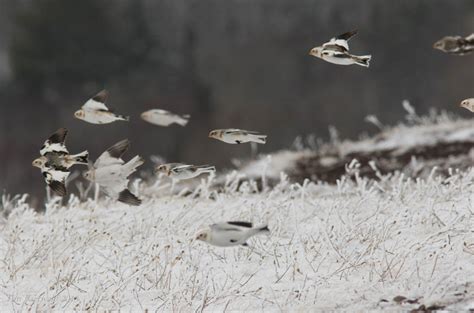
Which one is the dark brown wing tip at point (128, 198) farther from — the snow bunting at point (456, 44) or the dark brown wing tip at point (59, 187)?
the snow bunting at point (456, 44)

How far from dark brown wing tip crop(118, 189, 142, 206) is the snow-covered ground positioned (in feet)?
1.70

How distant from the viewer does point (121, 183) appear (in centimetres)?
582

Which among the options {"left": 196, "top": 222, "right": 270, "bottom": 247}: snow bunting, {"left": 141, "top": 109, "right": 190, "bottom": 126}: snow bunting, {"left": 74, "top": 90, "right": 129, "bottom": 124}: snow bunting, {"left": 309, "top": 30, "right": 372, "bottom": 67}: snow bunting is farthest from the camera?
{"left": 141, "top": 109, "right": 190, "bottom": 126}: snow bunting

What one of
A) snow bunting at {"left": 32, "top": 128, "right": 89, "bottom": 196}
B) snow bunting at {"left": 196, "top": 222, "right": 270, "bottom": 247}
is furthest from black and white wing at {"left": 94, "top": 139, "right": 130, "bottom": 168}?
snow bunting at {"left": 196, "top": 222, "right": 270, "bottom": 247}

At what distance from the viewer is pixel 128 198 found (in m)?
5.73

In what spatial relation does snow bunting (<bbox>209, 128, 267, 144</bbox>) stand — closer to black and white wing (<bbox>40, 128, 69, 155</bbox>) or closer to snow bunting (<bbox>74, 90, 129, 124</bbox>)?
snow bunting (<bbox>74, 90, 129, 124</bbox>)

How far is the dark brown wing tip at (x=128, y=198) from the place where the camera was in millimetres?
5680

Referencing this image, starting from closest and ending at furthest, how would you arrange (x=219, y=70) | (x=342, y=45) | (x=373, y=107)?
1. (x=342, y=45)
2. (x=373, y=107)
3. (x=219, y=70)

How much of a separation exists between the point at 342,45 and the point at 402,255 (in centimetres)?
159

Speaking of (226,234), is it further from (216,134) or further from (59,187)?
(59,187)

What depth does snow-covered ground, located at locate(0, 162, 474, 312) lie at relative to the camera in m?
5.24

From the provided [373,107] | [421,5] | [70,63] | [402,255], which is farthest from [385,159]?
[421,5]

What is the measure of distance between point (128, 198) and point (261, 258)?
1.17 metres

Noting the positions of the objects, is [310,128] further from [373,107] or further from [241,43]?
[241,43]
